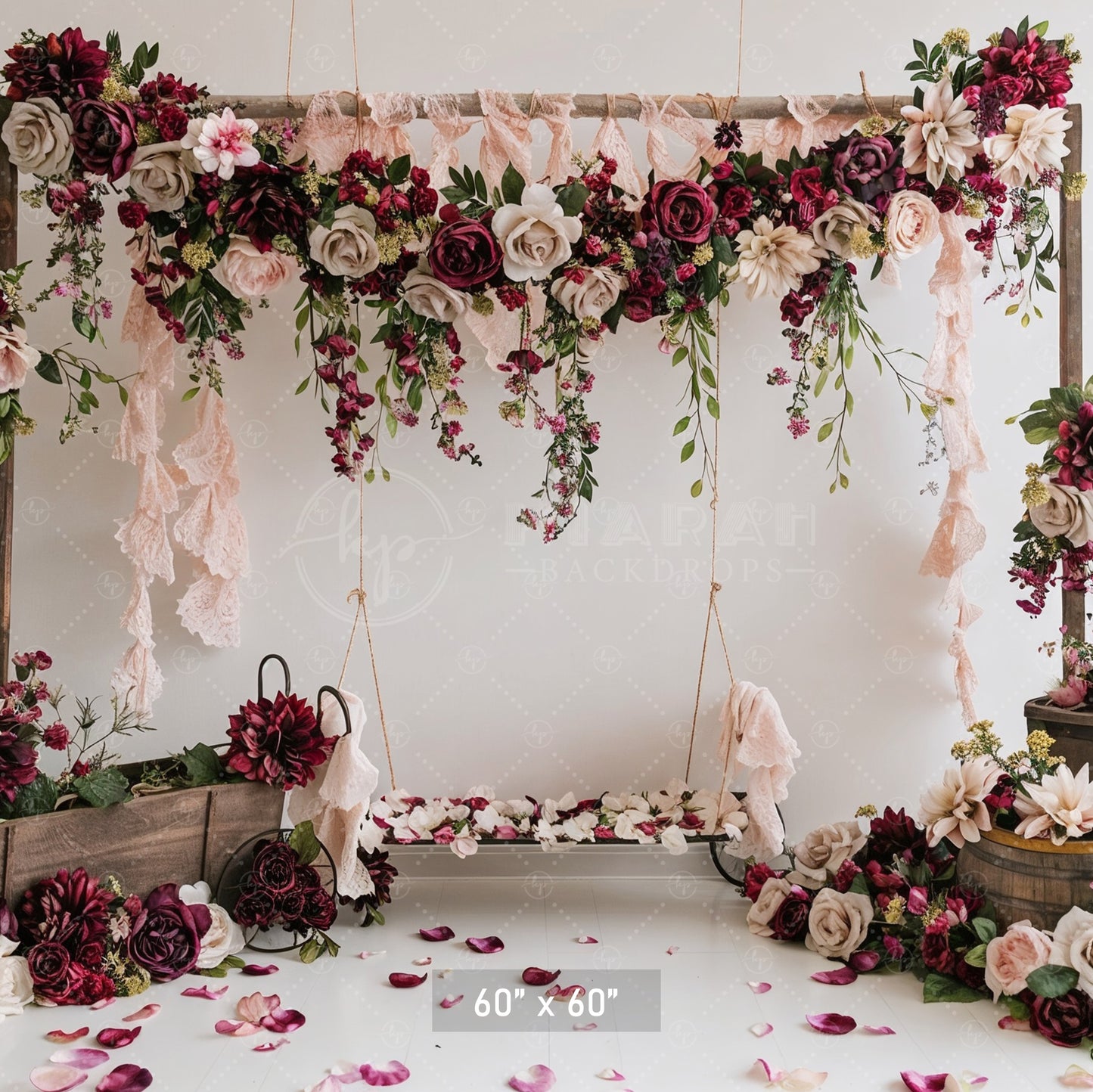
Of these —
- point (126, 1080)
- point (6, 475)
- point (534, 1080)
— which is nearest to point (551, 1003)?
point (534, 1080)

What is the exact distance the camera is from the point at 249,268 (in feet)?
6.89

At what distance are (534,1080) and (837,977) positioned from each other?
2.33 ft

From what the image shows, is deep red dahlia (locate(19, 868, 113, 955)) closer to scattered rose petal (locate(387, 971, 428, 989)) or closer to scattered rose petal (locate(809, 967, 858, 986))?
scattered rose petal (locate(387, 971, 428, 989))

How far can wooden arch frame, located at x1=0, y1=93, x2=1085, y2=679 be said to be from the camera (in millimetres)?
2287

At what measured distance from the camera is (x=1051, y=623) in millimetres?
2684

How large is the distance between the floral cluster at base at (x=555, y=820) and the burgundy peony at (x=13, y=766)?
703 mm

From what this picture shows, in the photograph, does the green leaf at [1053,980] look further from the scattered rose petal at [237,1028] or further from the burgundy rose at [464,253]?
the burgundy rose at [464,253]

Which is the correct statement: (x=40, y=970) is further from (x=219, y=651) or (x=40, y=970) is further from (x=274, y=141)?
(x=274, y=141)

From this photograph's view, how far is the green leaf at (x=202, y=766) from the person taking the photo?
87.7 inches

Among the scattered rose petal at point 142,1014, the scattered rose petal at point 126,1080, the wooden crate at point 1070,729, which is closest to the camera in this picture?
the scattered rose petal at point 126,1080

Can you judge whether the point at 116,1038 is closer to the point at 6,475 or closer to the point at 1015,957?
the point at 6,475

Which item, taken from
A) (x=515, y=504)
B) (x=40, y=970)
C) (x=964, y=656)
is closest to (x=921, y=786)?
(x=964, y=656)

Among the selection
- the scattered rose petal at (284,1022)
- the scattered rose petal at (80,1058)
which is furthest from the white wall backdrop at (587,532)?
the scattered rose petal at (80,1058)

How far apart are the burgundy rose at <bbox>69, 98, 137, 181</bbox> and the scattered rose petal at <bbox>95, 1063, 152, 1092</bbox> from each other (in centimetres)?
167
